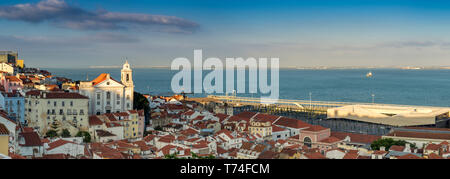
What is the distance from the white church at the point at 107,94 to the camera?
86.4ft

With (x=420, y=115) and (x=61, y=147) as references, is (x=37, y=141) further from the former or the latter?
(x=420, y=115)

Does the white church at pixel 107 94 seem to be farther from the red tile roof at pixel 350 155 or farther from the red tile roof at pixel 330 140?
the red tile roof at pixel 350 155

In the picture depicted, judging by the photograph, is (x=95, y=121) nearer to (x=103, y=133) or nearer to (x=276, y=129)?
(x=103, y=133)

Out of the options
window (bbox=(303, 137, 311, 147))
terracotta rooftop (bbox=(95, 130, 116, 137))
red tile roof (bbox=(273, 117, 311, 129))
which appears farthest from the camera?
red tile roof (bbox=(273, 117, 311, 129))

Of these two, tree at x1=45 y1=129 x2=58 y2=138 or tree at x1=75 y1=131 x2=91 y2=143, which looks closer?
tree at x1=75 y1=131 x2=91 y2=143

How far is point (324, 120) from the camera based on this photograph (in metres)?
36.1

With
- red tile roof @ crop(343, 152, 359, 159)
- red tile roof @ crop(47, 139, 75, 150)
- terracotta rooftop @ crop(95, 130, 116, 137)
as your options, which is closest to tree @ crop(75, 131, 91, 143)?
terracotta rooftop @ crop(95, 130, 116, 137)

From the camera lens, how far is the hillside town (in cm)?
1711

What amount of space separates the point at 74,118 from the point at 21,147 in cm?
785

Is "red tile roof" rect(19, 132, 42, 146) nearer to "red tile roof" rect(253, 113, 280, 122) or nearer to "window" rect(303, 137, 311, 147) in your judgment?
"window" rect(303, 137, 311, 147)

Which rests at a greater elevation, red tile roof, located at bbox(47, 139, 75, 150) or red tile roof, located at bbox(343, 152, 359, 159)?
red tile roof, located at bbox(47, 139, 75, 150)

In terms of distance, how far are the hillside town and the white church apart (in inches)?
2.4

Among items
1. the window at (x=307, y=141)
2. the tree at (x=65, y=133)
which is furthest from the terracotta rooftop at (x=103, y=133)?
the window at (x=307, y=141)
